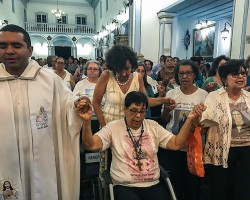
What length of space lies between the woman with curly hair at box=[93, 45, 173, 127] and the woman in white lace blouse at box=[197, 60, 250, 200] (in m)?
0.48

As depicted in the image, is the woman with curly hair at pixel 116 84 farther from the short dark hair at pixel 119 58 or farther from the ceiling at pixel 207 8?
the ceiling at pixel 207 8

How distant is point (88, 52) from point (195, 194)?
25747 mm

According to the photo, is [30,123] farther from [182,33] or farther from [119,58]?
[182,33]

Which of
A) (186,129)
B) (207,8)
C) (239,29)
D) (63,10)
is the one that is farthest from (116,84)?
(63,10)

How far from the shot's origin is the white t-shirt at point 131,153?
2.13 metres

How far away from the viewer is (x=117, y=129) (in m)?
2.26

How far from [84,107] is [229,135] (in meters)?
1.35

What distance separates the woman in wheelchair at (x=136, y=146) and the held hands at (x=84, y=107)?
0.31 m

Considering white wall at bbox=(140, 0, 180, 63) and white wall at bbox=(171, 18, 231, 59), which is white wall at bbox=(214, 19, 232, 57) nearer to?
white wall at bbox=(171, 18, 231, 59)

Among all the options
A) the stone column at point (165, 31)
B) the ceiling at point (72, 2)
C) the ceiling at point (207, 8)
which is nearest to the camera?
the ceiling at point (207, 8)

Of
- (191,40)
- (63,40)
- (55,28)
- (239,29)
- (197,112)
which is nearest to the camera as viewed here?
(197,112)

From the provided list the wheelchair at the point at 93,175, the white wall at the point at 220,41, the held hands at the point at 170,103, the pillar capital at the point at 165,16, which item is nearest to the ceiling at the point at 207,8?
the pillar capital at the point at 165,16

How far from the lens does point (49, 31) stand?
1003 inches

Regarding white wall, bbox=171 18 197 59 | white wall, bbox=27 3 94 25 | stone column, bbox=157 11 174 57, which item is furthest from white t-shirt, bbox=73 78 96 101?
white wall, bbox=27 3 94 25
